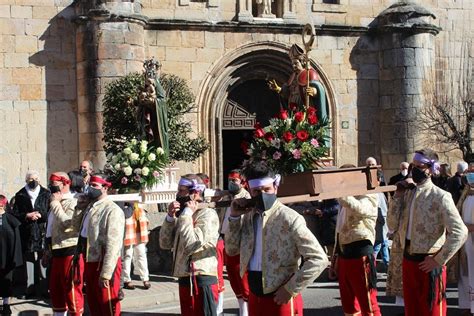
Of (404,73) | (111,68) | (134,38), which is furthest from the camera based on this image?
(404,73)

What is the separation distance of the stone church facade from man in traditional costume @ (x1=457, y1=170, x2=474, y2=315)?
29.3ft

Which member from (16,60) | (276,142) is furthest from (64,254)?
(16,60)

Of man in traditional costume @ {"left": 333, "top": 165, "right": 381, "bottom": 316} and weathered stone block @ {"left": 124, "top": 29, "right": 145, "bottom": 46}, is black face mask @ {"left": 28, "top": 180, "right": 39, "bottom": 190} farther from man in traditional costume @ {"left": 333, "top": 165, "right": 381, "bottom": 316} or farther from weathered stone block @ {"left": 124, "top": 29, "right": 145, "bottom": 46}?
weathered stone block @ {"left": 124, "top": 29, "right": 145, "bottom": 46}

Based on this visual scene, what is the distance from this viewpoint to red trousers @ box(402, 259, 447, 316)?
6.64 m

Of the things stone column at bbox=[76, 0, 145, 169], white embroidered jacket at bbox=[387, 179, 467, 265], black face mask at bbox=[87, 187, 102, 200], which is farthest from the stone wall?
white embroidered jacket at bbox=[387, 179, 467, 265]

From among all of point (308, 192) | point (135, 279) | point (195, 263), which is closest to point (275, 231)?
point (308, 192)

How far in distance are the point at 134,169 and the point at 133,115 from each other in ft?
11.2

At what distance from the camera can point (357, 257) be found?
24.1 feet

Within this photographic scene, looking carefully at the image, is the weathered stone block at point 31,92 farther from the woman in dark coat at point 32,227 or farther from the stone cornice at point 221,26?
the woman in dark coat at point 32,227

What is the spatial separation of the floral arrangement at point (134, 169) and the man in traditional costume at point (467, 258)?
4700 mm

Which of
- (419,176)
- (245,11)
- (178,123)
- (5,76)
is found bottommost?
(419,176)

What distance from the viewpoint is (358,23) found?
18.5 m

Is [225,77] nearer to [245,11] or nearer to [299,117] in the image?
[245,11]

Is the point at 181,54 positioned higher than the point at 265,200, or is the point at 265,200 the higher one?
the point at 181,54
